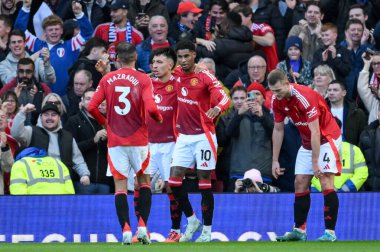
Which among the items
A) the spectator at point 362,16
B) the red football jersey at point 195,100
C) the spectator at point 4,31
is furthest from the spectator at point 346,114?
the spectator at point 4,31

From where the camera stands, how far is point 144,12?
71.7 ft

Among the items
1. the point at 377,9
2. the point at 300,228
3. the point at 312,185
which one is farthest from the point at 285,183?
the point at 377,9

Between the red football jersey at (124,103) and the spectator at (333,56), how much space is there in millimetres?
5789

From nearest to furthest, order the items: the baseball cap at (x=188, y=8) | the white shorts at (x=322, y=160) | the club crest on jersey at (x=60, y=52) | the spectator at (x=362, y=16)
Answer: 1. the white shorts at (x=322, y=160)
2. the spectator at (x=362, y=16)
3. the club crest on jersey at (x=60, y=52)
4. the baseball cap at (x=188, y=8)

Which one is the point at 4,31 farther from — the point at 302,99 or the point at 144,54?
the point at 302,99

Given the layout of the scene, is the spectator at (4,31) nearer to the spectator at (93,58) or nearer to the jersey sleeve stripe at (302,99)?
the spectator at (93,58)

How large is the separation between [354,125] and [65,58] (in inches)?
220

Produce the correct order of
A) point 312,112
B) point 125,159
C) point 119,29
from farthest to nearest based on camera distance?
point 119,29 < point 312,112 < point 125,159

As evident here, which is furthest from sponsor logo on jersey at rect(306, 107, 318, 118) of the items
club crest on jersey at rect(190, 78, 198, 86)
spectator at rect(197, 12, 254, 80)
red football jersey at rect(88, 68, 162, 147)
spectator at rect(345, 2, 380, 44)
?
spectator at rect(345, 2, 380, 44)

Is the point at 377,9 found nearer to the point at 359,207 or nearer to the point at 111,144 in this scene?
the point at 359,207

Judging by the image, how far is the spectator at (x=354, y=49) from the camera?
19.7 meters

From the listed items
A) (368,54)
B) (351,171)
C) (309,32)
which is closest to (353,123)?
(351,171)

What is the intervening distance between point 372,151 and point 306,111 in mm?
3129
